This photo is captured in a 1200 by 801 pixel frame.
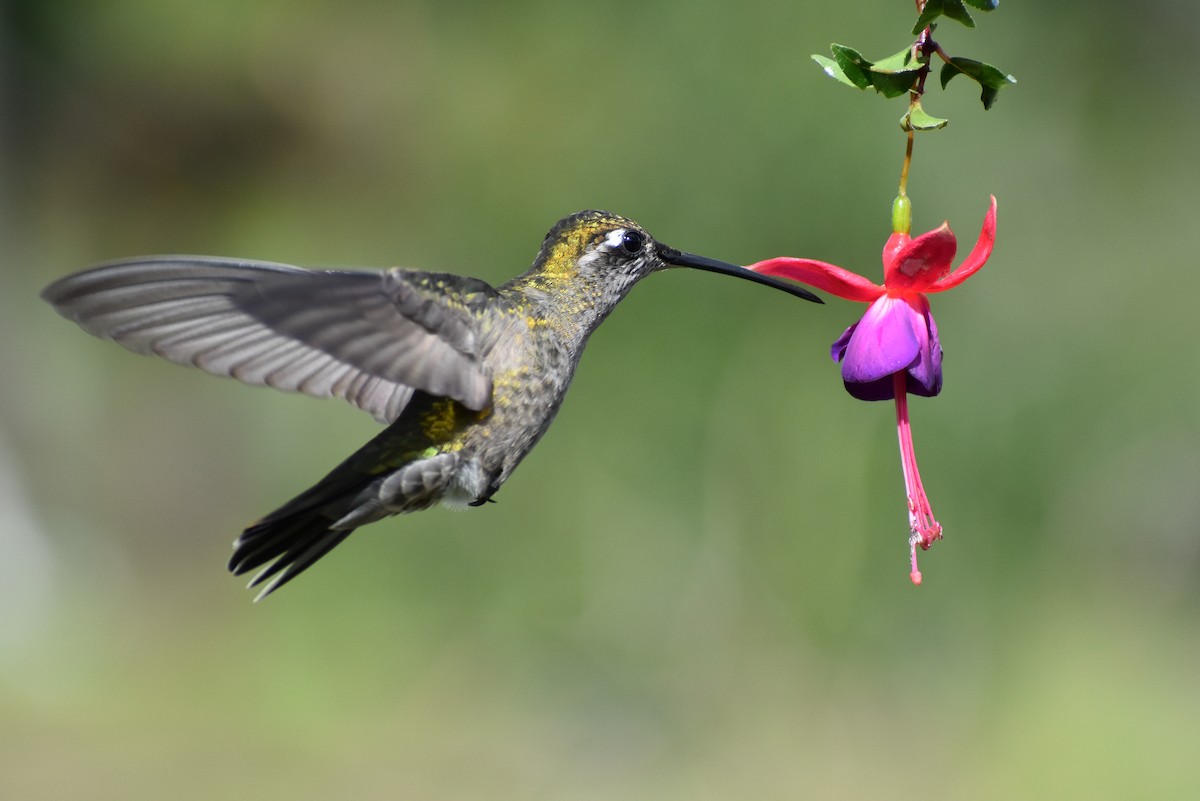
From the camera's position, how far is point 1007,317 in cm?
435

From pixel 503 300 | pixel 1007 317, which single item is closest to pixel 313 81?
pixel 1007 317

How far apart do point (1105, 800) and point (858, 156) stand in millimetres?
2218

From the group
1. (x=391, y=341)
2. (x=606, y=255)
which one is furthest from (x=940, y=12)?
(x=391, y=341)

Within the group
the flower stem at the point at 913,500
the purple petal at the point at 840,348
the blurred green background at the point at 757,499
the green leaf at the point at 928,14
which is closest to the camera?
the green leaf at the point at 928,14

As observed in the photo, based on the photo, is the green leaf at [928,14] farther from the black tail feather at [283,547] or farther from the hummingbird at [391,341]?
the black tail feather at [283,547]

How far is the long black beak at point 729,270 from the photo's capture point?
120 cm

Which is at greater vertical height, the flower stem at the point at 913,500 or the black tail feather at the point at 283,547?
the flower stem at the point at 913,500

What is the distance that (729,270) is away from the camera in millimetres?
1244

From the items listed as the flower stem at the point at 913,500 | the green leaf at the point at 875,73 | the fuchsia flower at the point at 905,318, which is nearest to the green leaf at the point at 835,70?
the green leaf at the point at 875,73

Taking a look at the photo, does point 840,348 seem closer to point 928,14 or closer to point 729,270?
point 729,270

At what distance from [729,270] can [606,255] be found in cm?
15

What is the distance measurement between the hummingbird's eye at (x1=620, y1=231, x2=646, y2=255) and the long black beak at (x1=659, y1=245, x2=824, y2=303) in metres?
0.03

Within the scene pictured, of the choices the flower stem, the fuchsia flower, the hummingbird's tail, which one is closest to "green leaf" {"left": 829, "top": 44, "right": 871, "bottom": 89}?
the fuchsia flower

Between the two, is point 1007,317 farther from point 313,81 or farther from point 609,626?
point 313,81
